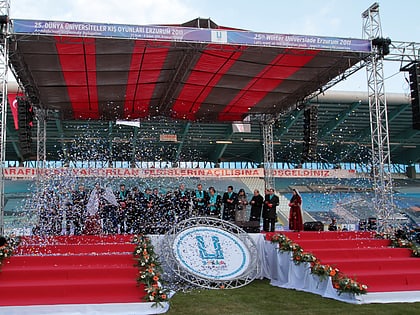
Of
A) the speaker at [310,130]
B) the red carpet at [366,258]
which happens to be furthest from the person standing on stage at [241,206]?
the speaker at [310,130]

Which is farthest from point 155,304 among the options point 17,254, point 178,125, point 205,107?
point 178,125

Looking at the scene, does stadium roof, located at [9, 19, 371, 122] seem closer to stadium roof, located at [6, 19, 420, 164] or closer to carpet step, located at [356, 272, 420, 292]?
stadium roof, located at [6, 19, 420, 164]

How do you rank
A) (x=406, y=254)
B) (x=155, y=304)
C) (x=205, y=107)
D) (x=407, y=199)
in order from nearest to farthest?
(x=155, y=304) → (x=406, y=254) → (x=205, y=107) → (x=407, y=199)

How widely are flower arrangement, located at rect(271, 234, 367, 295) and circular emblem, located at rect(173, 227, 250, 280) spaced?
0.64 m

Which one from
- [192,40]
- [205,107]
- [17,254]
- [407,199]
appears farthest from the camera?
[407,199]

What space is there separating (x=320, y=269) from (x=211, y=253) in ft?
5.96

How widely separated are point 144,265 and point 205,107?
7327 mm

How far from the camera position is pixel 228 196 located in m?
10.2

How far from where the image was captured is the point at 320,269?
6379 mm

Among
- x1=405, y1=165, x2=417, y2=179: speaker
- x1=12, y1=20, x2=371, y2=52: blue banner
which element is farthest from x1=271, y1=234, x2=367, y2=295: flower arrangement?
x1=405, y1=165, x2=417, y2=179: speaker

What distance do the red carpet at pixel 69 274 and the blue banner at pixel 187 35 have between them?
3.72m

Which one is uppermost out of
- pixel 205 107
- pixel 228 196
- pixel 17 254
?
pixel 205 107

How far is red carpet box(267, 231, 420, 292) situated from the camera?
6.43 m

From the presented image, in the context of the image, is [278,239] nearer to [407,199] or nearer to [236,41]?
[236,41]
